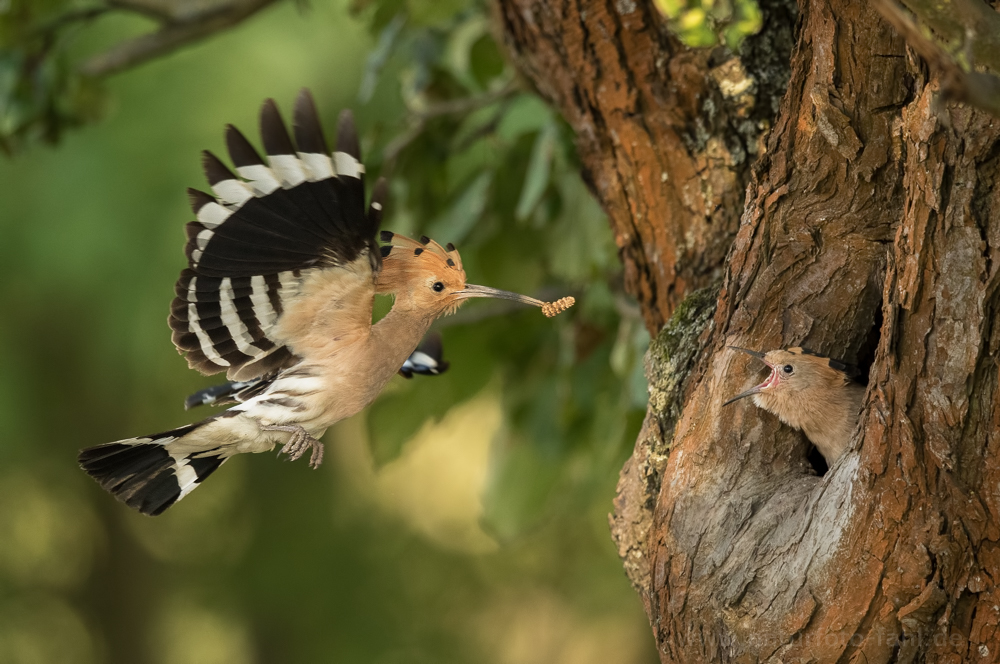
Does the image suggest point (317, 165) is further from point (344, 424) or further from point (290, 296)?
point (344, 424)

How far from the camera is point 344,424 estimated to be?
9.04m

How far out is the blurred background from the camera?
3.88m

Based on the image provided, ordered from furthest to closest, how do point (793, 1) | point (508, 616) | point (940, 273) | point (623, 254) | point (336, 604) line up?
point (508, 616), point (336, 604), point (623, 254), point (793, 1), point (940, 273)

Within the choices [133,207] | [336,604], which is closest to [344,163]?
[133,207]

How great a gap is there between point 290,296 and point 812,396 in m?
1.18

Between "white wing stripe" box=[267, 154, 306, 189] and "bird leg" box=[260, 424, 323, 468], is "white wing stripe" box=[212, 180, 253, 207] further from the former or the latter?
"bird leg" box=[260, 424, 323, 468]

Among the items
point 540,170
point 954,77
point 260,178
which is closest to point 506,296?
point 260,178

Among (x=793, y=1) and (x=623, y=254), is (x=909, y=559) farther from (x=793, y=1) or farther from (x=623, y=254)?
(x=793, y=1)

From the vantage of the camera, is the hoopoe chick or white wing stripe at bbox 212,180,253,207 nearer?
white wing stripe at bbox 212,180,253,207

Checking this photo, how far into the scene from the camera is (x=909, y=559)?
1.98 meters

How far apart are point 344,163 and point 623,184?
1032mm

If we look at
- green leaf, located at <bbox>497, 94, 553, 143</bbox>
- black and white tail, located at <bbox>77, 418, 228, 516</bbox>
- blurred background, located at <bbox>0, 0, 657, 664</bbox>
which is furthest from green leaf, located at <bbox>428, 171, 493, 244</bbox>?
black and white tail, located at <bbox>77, 418, 228, 516</bbox>

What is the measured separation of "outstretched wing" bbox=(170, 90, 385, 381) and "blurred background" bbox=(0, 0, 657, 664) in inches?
49.1

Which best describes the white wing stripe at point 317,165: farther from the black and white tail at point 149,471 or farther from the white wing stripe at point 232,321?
the black and white tail at point 149,471
